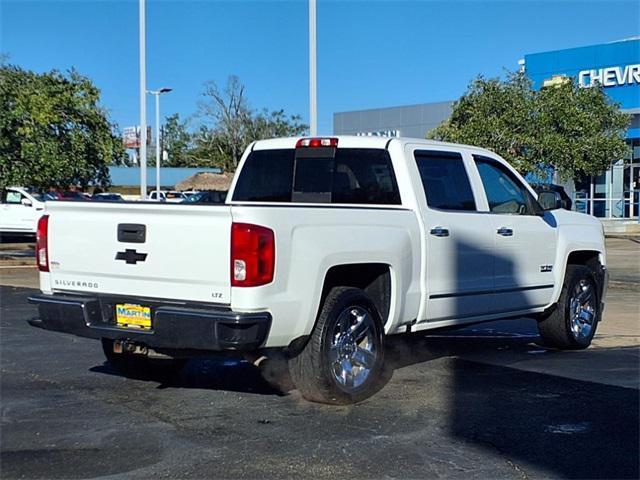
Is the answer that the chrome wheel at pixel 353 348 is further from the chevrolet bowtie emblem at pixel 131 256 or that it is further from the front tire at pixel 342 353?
the chevrolet bowtie emblem at pixel 131 256

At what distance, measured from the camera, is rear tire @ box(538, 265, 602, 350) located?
9.11 m

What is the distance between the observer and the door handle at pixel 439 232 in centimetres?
733

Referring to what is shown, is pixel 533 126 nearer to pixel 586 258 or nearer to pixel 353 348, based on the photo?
pixel 586 258

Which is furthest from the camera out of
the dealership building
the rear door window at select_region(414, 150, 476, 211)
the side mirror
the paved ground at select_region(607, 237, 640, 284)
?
the dealership building

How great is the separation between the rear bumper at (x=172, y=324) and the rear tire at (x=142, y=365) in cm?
97

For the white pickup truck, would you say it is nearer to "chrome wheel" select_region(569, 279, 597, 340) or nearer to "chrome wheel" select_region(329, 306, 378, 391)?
Answer: "chrome wheel" select_region(329, 306, 378, 391)

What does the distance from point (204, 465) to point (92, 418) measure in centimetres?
146

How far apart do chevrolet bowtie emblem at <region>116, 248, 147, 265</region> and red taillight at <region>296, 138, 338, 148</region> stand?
239cm

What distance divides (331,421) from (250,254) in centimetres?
133

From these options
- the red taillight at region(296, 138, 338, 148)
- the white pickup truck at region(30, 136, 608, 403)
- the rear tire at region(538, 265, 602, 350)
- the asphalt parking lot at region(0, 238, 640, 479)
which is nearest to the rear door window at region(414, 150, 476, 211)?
the white pickup truck at region(30, 136, 608, 403)

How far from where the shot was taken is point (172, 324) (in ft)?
19.7

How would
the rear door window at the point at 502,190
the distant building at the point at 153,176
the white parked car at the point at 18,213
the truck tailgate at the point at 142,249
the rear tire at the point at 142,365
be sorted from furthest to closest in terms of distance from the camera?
1. the distant building at the point at 153,176
2. the white parked car at the point at 18,213
3. the rear door window at the point at 502,190
4. the rear tire at the point at 142,365
5. the truck tailgate at the point at 142,249

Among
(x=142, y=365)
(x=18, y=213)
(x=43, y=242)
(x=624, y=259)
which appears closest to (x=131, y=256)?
(x=43, y=242)

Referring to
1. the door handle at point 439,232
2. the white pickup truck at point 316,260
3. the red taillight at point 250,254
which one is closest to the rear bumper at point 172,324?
the white pickup truck at point 316,260
